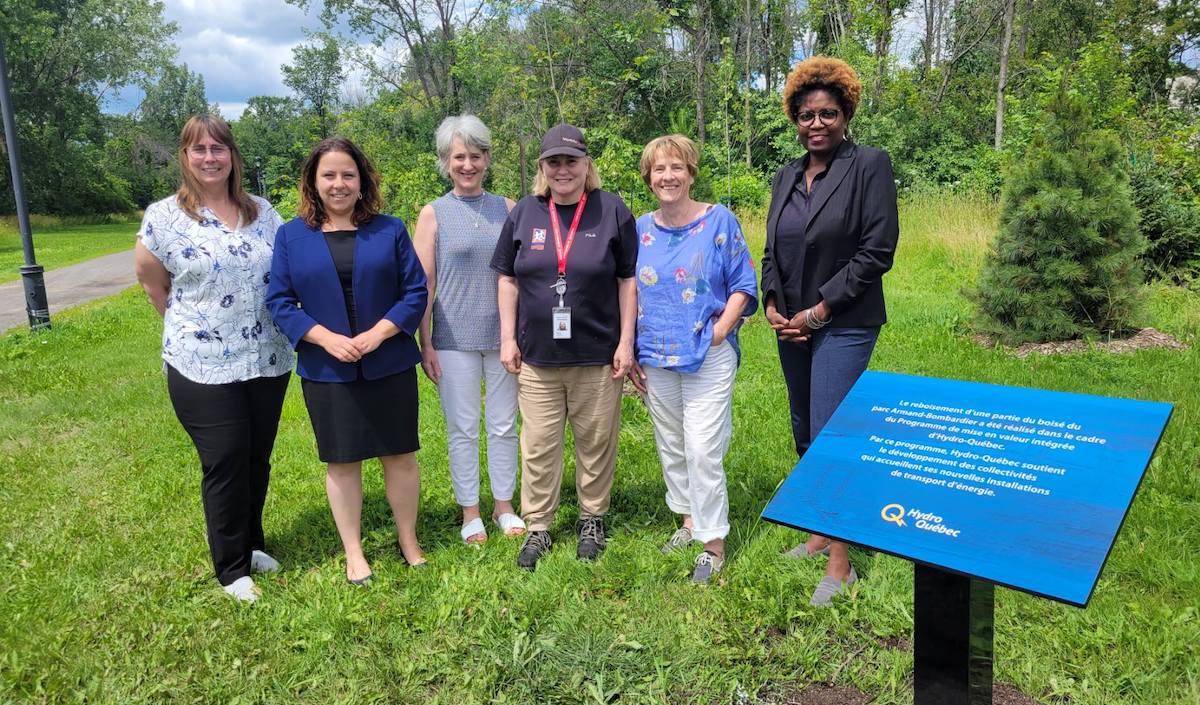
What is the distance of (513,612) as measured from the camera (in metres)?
3.20

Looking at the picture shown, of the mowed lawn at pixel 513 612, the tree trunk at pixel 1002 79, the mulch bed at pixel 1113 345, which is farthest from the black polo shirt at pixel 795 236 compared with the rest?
the tree trunk at pixel 1002 79

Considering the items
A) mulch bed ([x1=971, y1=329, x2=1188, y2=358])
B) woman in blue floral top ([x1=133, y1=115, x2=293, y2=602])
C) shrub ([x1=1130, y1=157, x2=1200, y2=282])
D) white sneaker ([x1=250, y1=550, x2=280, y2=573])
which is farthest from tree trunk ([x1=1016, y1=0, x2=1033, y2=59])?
white sneaker ([x1=250, y1=550, x2=280, y2=573])

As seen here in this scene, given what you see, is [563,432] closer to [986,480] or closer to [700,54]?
[986,480]

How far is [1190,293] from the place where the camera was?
8.03 metres

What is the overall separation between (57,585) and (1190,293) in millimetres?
9957

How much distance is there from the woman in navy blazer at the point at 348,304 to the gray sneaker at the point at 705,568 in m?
1.43

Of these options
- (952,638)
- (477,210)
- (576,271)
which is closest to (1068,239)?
(576,271)

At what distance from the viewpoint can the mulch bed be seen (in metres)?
6.41

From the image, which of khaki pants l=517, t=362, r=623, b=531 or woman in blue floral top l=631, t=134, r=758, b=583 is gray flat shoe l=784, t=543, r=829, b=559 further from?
khaki pants l=517, t=362, r=623, b=531

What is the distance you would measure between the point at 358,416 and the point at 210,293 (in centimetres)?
82

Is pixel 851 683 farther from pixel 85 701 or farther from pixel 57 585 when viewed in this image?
pixel 57 585

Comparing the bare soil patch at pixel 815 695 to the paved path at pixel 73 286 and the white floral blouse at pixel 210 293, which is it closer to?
the white floral blouse at pixel 210 293

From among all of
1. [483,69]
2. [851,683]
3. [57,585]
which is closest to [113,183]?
[483,69]

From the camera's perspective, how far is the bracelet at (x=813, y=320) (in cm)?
309
